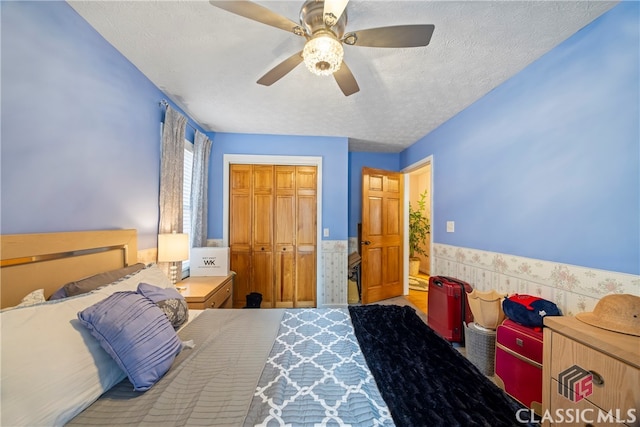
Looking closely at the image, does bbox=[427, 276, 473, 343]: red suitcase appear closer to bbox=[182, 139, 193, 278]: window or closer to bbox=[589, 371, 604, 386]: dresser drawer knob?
bbox=[589, 371, 604, 386]: dresser drawer knob

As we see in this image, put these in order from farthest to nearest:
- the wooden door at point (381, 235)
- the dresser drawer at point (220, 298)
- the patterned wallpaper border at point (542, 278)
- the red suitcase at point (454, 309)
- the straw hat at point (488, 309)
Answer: the wooden door at point (381, 235), the red suitcase at point (454, 309), the dresser drawer at point (220, 298), the straw hat at point (488, 309), the patterned wallpaper border at point (542, 278)

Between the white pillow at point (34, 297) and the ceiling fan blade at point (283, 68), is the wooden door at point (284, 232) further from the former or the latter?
the white pillow at point (34, 297)

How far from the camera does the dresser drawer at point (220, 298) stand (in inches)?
83.9

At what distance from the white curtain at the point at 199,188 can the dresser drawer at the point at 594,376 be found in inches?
132

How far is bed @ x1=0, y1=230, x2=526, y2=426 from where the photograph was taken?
0.78 meters

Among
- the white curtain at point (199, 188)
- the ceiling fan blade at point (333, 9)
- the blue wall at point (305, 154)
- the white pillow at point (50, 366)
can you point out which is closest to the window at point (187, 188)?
the white curtain at point (199, 188)

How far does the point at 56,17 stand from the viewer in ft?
4.08

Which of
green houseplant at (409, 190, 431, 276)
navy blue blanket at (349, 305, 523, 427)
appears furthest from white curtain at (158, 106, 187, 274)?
→ green houseplant at (409, 190, 431, 276)

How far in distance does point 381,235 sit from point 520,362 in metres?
2.27

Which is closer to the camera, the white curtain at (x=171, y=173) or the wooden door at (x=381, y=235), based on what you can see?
the white curtain at (x=171, y=173)

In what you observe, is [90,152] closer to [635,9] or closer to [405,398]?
[405,398]

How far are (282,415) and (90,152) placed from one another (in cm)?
188

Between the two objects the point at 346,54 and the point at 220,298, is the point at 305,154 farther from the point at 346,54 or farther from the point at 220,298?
the point at 220,298

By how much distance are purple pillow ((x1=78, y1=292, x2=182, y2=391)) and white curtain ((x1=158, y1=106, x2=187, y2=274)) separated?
1.29 metres
